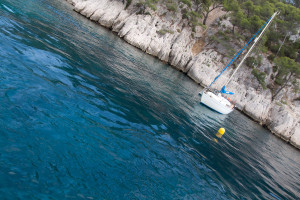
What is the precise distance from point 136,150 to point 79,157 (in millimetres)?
2218

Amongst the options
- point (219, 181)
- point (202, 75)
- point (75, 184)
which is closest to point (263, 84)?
point (202, 75)

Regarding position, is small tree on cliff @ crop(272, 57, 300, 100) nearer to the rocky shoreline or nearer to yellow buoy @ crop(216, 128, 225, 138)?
the rocky shoreline

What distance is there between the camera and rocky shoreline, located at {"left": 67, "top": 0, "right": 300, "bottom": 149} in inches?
1275

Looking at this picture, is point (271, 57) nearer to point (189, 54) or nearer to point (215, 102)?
point (189, 54)

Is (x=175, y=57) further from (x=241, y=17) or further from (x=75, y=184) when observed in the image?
(x=75, y=184)

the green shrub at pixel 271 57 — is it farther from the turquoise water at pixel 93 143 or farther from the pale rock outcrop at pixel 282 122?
the turquoise water at pixel 93 143

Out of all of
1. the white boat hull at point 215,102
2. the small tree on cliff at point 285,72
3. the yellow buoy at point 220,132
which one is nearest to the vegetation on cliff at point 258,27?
the small tree on cliff at point 285,72

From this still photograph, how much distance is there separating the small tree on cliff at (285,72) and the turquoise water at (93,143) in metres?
31.3

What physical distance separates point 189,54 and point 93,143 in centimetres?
3830

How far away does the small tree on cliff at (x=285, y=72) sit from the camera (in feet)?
119

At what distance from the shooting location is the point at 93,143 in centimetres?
580

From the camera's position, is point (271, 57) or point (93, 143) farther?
point (271, 57)

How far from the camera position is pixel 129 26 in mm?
34656

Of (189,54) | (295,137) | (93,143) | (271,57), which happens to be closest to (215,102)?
(93,143)
